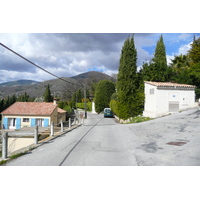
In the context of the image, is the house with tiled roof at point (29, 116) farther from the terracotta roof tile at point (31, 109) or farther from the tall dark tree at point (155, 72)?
the tall dark tree at point (155, 72)

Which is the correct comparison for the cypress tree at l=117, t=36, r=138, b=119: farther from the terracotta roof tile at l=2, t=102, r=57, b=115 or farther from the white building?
the terracotta roof tile at l=2, t=102, r=57, b=115

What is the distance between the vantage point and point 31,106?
2998 centimetres

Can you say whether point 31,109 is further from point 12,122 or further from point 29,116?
point 12,122

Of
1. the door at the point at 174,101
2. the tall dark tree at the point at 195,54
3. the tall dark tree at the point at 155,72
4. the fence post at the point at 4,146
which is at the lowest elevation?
the fence post at the point at 4,146

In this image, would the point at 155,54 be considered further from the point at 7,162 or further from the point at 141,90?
the point at 7,162

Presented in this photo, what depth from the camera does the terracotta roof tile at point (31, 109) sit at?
27.8 meters

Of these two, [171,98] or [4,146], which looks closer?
[4,146]

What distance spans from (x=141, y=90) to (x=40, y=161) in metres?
18.4

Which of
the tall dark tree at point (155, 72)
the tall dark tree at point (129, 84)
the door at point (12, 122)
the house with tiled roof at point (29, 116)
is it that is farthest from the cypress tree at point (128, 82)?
the door at point (12, 122)

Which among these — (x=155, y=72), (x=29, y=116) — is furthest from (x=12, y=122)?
(x=155, y=72)

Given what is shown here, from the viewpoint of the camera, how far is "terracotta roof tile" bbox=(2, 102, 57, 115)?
27.8m

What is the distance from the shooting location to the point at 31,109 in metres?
29.0

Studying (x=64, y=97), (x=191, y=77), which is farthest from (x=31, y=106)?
(x=64, y=97)
